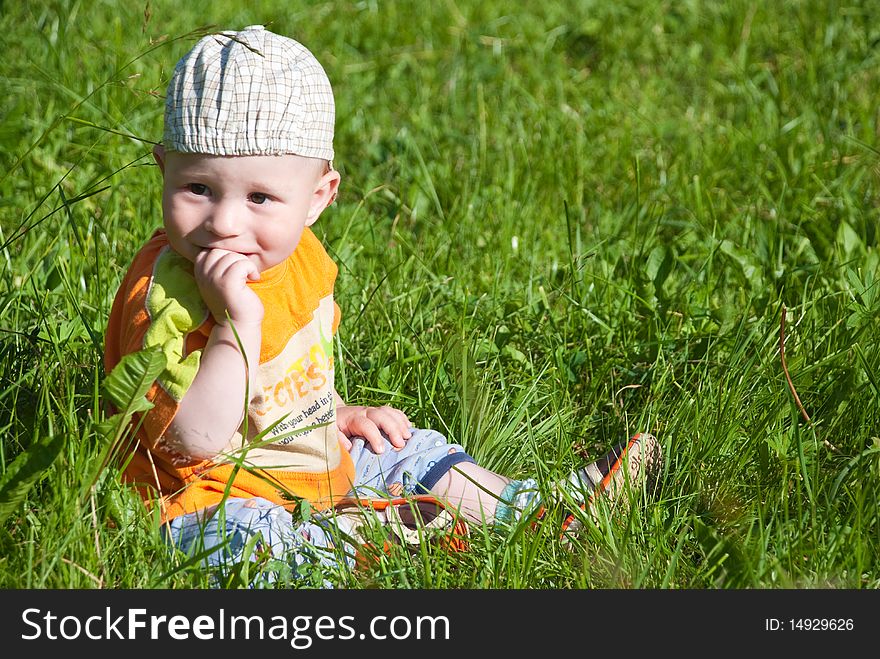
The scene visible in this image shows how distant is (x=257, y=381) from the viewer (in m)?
2.42

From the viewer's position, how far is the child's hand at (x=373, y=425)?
276 centimetres

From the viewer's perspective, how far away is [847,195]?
154 inches

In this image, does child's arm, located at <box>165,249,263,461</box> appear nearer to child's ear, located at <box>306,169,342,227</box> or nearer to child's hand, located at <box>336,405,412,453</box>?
child's ear, located at <box>306,169,342,227</box>

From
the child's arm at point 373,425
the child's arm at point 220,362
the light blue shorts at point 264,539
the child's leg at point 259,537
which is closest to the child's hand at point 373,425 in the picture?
the child's arm at point 373,425

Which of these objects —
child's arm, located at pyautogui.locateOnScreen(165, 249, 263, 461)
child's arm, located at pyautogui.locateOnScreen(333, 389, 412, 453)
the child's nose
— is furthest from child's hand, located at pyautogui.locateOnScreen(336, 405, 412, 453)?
the child's nose

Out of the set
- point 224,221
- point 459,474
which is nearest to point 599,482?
point 459,474

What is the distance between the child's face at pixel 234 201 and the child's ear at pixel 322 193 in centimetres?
8

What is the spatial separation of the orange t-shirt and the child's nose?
0.15 meters

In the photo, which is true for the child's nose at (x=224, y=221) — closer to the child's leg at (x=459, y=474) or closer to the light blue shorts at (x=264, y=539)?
the light blue shorts at (x=264, y=539)

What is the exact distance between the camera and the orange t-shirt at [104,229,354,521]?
2.28m

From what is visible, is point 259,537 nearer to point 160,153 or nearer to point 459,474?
point 459,474

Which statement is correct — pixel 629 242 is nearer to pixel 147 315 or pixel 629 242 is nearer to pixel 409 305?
pixel 409 305

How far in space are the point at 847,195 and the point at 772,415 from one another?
1.53m

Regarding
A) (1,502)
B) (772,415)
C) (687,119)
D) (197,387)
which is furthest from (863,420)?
(687,119)
